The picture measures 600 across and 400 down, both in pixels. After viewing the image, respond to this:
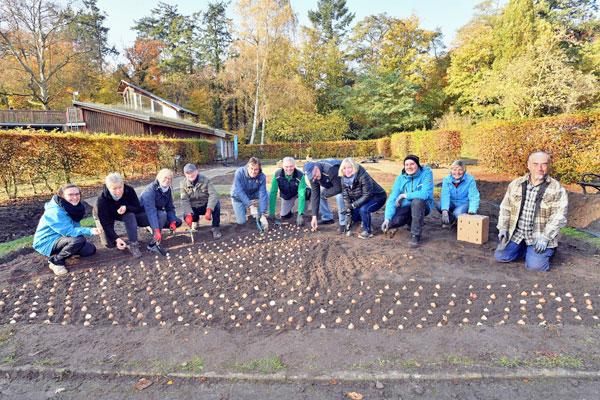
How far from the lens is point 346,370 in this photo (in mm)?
2334

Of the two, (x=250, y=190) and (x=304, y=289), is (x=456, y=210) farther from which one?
(x=250, y=190)

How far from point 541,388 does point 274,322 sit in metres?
1.98

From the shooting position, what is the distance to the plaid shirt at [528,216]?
3918mm

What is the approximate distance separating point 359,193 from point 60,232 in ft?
13.3

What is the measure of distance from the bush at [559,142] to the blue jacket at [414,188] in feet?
16.5

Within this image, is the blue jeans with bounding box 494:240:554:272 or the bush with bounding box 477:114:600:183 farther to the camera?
the bush with bounding box 477:114:600:183

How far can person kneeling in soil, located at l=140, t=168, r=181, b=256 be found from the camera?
4.85 metres

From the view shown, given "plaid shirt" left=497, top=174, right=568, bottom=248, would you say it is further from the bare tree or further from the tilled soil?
the bare tree

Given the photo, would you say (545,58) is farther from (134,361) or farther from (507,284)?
(134,361)

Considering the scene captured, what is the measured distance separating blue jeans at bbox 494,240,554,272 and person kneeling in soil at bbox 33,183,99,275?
16.7ft

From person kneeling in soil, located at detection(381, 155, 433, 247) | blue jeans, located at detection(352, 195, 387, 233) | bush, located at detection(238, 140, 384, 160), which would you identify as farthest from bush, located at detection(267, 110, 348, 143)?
person kneeling in soil, located at detection(381, 155, 433, 247)

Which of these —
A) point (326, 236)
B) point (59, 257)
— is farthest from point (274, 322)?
point (59, 257)

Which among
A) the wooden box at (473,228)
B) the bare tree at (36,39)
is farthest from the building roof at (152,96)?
the wooden box at (473,228)

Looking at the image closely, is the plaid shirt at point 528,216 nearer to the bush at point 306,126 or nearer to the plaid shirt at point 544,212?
the plaid shirt at point 544,212
